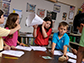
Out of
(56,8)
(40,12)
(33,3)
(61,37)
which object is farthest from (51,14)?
(61,37)

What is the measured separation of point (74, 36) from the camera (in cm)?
341

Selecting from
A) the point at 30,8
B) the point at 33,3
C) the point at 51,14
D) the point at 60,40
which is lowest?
the point at 60,40

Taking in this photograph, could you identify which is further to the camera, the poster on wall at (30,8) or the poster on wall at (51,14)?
the poster on wall at (51,14)

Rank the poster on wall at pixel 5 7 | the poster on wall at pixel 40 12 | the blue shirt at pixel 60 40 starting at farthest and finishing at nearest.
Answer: the poster on wall at pixel 40 12 → the poster on wall at pixel 5 7 → the blue shirt at pixel 60 40

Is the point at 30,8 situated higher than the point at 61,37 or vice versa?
the point at 30,8

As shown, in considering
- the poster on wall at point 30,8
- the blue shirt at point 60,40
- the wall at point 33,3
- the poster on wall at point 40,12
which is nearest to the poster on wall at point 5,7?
the wall at point 33,3

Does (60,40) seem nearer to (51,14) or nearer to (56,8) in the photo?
(51,14)

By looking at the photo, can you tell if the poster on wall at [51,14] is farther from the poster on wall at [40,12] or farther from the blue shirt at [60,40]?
the blue shirt at [60,40]

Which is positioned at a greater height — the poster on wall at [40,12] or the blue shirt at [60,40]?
the poster on wall at [40,12]

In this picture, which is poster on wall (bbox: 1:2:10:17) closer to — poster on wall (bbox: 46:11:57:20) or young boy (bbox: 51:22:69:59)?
poster on wall (bbox: 46:11:57:20)

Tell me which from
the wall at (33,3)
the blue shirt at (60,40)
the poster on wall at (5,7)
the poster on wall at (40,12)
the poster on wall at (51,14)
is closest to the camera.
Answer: the blue shirt at (60,40)

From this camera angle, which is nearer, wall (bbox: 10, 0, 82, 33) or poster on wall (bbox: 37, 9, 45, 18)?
wall (bbox: 10, 0, 82, 33)

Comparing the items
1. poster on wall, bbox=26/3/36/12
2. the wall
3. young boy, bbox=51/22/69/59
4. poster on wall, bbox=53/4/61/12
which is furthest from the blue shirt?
poster on wall, bbox=53/4/61/12

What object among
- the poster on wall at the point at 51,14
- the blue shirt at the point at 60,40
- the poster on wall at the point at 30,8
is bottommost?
the blue shirt at the point at 60,40
